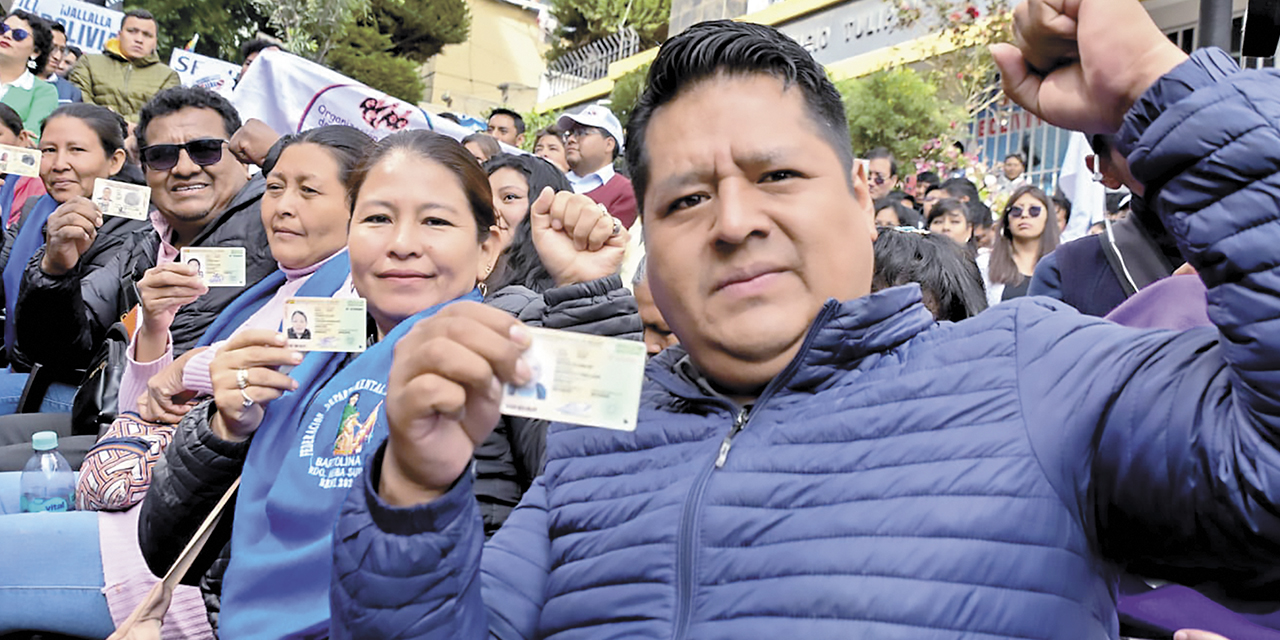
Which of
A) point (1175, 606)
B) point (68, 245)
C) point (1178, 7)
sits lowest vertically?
point (1175, 606)

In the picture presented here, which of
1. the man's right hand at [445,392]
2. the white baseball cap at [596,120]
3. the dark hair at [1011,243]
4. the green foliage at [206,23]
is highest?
the green foliage at [206,23]

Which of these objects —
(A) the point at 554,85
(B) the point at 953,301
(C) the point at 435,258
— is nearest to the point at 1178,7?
(B) the point at 953,301

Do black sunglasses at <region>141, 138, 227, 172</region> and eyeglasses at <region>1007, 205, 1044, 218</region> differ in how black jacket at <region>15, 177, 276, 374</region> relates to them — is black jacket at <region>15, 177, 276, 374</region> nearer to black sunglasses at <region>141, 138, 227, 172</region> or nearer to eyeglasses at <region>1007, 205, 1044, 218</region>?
black sunglasses at <region>141, 138, 227, 172</region>

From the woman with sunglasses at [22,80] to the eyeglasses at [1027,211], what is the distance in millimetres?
7976

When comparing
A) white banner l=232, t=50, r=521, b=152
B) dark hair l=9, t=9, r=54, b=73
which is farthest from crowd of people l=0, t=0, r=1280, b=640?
dark hair l=9, t=9, r=54, b=73

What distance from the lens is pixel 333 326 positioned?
Answer: 264cm

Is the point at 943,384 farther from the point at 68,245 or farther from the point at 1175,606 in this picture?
the point at 68,245

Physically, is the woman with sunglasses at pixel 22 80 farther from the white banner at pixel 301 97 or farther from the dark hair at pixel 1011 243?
the dark hair at pixel 1011 243

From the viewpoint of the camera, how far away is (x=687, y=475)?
169cm

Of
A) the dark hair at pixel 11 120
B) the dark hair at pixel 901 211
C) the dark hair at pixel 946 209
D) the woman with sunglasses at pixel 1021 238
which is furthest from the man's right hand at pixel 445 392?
the dark hair at pixel 11 120

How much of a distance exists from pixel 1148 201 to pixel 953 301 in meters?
2.07

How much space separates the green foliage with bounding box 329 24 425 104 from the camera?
28844 mm

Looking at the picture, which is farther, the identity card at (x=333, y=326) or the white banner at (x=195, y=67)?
the white banner at (x=195, y=67)

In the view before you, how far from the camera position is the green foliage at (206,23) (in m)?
24.1
